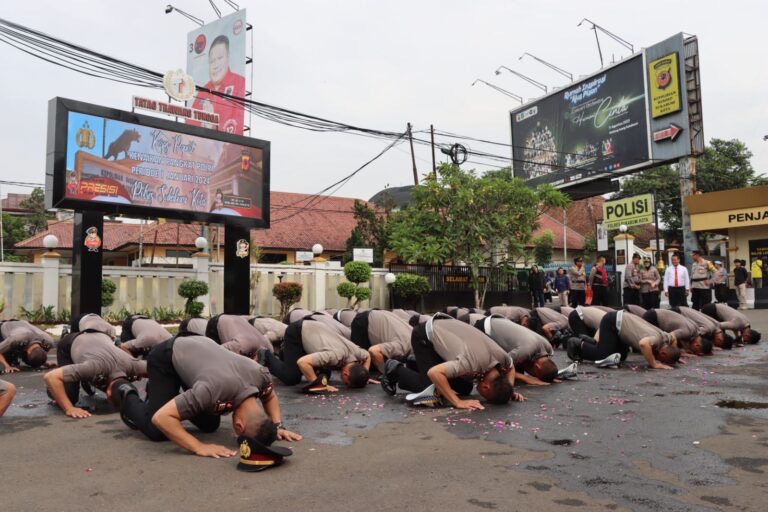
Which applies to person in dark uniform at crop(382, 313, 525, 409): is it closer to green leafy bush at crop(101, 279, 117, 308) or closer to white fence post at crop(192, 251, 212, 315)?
green leafy bush at crop(101, 279, 117, 308)

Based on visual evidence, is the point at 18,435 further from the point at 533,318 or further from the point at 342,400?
the point at 533,318

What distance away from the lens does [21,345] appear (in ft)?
26.2

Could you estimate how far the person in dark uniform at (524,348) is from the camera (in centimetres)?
656

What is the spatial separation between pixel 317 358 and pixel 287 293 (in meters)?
11.6

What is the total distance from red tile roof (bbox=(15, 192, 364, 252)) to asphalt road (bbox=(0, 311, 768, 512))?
2505 centimetres

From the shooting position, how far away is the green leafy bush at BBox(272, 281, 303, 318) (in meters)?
17.9

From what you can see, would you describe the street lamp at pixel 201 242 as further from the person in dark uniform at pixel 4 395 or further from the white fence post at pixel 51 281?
the person in dark uniform at pixel 4 395

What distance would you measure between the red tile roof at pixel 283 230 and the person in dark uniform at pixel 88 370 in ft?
79.4

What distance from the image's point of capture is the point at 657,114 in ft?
88.5

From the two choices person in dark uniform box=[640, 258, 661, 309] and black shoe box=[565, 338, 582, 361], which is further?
person in dark uniform box=[640, 258, 661, 309]

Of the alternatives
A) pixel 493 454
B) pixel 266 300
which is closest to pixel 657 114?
pixel 266 300

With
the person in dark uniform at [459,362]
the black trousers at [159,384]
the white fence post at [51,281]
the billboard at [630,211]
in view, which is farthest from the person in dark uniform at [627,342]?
the billboard at [630,211]

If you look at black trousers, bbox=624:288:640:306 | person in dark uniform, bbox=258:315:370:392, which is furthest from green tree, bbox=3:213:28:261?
person in dark uniform, bbox=258:315:370:392

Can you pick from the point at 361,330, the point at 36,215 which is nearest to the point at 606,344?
the point at 361,330
